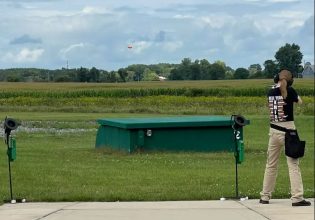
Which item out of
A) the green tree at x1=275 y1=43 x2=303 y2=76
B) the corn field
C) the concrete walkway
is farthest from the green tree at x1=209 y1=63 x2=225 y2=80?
the concrete walkway

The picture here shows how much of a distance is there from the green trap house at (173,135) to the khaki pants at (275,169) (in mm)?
8571

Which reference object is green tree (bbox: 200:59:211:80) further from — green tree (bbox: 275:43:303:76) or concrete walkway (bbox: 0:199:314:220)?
concrete walkway (bbox: 0:199:314:220)

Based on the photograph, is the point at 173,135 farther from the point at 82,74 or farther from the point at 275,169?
the point at 275,169

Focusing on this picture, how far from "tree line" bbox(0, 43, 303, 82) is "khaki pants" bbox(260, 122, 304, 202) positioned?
461cm

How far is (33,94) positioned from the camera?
25.7 meters

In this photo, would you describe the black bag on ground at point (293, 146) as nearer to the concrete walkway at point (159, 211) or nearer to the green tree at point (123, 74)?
the concrete walkway at point (159, 211)

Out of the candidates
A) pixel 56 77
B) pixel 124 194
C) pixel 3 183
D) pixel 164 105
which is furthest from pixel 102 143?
pixel 164 105

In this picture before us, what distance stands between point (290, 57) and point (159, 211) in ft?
23.6

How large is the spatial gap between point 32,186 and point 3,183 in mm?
824

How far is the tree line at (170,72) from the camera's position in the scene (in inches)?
626

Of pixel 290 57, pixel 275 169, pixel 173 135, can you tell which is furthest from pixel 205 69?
pixel 275 169

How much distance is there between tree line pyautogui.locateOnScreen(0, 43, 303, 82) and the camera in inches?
626

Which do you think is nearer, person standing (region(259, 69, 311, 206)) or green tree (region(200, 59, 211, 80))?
person standing (region(259, 69, 311, 206))

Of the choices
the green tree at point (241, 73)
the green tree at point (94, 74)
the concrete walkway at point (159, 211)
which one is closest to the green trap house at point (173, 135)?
the green tree at point (94, 74)
